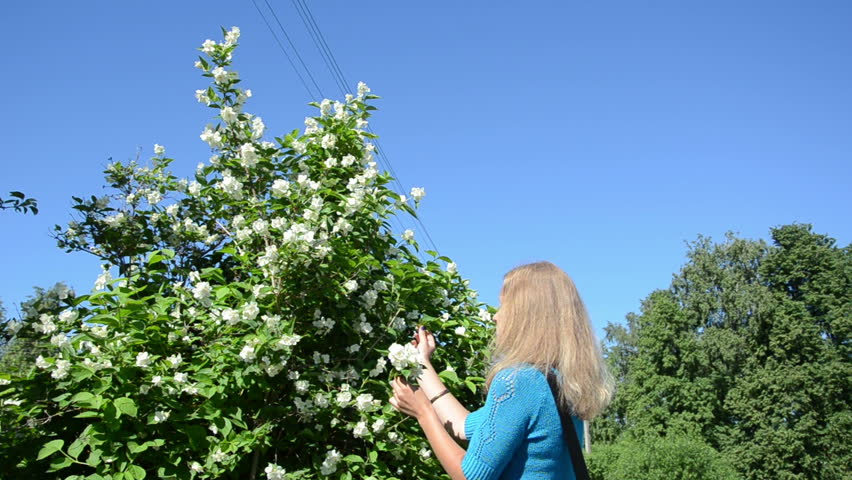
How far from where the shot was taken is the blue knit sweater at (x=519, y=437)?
5.87 feet

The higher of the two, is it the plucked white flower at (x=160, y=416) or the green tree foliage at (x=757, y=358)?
the green tree foliage at (x=757, y=358)

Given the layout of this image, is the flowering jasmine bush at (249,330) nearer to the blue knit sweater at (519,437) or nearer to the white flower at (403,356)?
the white flower at (403,356)

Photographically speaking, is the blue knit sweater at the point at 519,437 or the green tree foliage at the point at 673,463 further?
the green tree foliage at the point at 673,463

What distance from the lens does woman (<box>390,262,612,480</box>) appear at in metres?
1.80

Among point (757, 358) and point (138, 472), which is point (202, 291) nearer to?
point (138, 472)

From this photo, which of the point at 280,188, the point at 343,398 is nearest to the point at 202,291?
the point at 280,188

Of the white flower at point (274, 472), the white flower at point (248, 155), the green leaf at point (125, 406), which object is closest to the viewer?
the green leaf at point (125, 406)

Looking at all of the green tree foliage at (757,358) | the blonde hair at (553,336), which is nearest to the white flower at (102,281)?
the blonde hair at (553,336)

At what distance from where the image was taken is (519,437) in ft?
5.88

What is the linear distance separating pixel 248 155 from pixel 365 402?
1.39m

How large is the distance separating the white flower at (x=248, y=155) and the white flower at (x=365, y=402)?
4.39 ft

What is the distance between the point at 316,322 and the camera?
2.91m

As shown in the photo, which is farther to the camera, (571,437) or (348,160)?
(348,160)

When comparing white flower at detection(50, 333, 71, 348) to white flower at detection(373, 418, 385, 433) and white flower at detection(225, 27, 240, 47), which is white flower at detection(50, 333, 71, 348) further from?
white flower at detection(225, 27, 240, 47)
